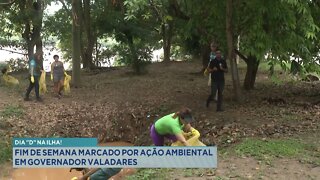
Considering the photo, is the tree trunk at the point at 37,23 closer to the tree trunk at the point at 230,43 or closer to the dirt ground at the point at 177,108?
the dirt ground at the point at 177,108

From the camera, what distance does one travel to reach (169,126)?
25.1 ft

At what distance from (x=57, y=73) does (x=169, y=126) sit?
8651 mm

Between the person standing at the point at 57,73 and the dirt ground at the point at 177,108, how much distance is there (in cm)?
48

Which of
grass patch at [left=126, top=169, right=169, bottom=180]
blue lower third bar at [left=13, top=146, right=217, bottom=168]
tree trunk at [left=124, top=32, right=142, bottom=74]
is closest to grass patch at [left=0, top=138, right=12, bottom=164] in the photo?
grass patch at [left=126, top=169, right=169, bottom=180]

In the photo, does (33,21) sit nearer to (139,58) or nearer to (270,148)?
(139,58)

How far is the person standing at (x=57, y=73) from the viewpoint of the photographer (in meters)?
15.4

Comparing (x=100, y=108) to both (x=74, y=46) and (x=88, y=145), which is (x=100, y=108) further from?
(x=88, y=145)

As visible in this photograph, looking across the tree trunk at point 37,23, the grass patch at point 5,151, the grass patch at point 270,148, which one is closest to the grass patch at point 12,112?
the grass patch at point 5,151

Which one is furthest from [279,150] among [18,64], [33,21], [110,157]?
[18,64]

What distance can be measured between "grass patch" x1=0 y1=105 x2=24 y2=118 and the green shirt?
265 inches

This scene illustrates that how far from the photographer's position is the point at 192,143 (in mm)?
7844

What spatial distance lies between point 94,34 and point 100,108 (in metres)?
10.9

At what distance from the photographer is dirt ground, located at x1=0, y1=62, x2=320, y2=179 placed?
33.4ft

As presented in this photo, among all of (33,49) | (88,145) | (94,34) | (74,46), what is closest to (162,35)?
(94,34)
